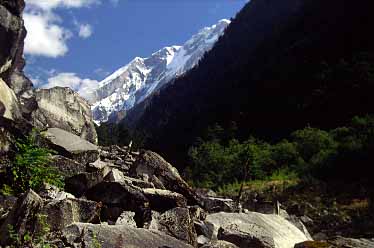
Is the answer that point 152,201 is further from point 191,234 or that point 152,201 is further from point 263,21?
point 263,21

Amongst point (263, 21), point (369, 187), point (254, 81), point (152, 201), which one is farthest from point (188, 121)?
point (152, 201)

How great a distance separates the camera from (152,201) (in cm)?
827

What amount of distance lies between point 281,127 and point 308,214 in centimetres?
5162

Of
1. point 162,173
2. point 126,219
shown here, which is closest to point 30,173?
point 126,219

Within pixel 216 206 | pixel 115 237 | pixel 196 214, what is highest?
pixel 216 206

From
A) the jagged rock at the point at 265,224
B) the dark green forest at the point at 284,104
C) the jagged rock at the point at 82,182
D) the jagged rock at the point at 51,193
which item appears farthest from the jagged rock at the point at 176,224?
the dark green forest at the point at 284,104

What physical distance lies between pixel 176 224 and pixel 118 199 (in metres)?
1.26

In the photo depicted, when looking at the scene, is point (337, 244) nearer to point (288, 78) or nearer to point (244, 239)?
point (244, 239)

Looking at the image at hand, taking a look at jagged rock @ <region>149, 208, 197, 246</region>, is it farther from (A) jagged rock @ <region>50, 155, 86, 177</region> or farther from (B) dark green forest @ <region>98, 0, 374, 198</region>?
(B) dark green forest @ <region>98, 0, 374, 198</region>

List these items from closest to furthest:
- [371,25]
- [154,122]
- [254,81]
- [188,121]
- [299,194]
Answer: [299,194]
[371,25]
[254,81]
[188,121]
[154,122]

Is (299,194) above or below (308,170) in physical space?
below

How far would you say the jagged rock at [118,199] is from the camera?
7.68 m

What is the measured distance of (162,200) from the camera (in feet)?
27.5

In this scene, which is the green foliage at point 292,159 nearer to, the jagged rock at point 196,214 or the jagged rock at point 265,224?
the jagged rock at point 265,224
